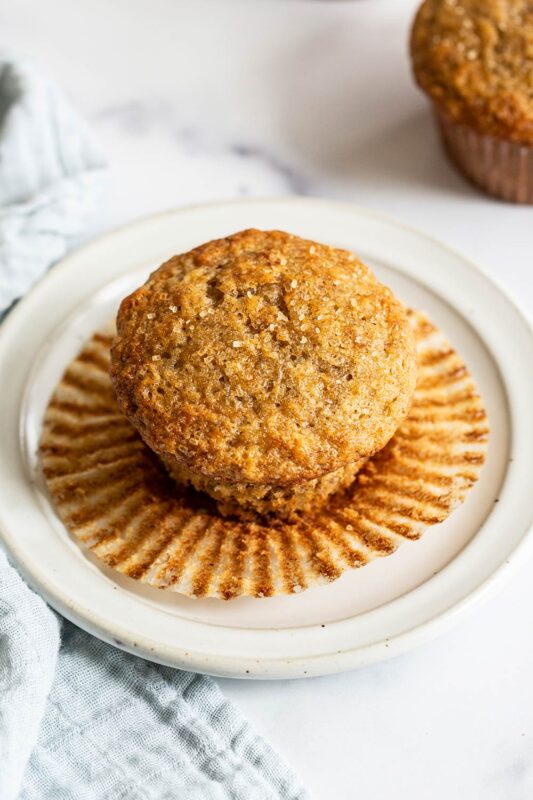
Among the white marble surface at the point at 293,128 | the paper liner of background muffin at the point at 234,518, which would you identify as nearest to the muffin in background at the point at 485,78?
the white marble surface at the point at 293,128

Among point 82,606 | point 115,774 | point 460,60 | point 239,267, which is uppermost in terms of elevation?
point 460,60

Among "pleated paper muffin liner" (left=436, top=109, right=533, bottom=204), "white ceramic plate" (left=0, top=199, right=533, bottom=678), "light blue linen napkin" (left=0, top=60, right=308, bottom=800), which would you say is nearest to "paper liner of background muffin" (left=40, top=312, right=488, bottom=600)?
"white ceramic plate" (left=0, top=199, right=533, bottom=678)

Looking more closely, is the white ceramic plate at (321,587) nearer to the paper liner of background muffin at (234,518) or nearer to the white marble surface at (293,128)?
the paper liner of background muffin at (234,518)

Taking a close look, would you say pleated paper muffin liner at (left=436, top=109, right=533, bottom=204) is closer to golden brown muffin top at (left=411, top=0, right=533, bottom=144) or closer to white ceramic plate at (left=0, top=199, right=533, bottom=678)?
golden brown muffin top at (left=411, top=0, right=533, bottom=144)

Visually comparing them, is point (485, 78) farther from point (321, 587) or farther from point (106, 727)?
point (106, 727)

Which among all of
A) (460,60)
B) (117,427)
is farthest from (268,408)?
(460,60)

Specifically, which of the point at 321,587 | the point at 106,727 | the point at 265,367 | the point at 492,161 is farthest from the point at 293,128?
the point at 106,727

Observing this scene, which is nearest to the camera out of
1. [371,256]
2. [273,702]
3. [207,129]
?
[273,702]

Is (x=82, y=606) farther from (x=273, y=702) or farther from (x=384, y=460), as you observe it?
(x=384, y=460)
